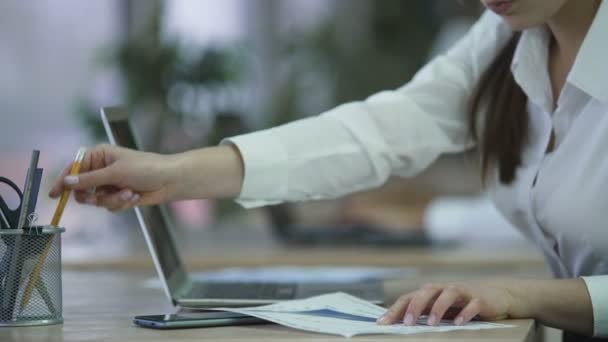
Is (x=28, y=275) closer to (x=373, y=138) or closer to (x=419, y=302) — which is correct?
A: (x=419, y=302)

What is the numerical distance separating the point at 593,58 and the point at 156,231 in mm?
631

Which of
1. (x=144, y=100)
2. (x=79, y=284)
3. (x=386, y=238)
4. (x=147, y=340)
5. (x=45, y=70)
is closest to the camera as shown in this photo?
(x=147, y=340)

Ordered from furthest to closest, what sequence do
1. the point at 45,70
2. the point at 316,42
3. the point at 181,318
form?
the point at 316,42, the point at 45,70, the point at 181,318

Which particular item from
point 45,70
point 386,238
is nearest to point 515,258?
point 386,238

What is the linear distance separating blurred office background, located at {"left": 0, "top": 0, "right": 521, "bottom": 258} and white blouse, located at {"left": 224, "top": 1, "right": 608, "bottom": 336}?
57.6 inches

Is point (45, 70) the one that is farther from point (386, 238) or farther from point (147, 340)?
point (147, 340)

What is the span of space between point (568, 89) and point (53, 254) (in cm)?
71

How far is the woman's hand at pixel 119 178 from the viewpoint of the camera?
1338 millimetres

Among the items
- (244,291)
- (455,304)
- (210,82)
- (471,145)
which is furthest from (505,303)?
(210,82)

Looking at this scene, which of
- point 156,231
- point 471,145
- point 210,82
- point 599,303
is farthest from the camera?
point 210,82

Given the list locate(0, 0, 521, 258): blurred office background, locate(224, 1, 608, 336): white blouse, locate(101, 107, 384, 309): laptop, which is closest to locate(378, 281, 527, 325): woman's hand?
locate(224, 1, 608, 336): white blouse

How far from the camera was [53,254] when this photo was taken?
47.9 inches

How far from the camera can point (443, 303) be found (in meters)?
1.15

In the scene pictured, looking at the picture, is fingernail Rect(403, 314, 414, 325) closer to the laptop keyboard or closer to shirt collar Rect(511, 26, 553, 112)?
the laptop keyboard
